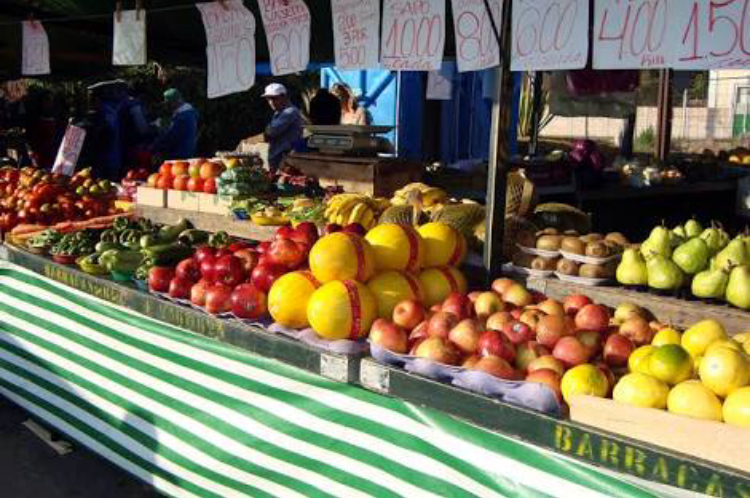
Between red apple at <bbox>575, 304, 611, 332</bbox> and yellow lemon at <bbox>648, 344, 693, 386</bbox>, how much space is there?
1.33 ft

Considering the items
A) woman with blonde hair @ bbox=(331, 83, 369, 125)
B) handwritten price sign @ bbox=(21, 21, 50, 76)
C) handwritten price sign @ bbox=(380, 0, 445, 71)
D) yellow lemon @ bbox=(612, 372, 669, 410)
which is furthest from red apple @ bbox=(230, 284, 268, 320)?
woman with blonde hair @ bbox=(331, 83, 369, 125)

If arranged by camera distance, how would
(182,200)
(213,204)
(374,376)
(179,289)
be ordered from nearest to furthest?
(374,376) < (179,289) < (213,204) < (182,200)

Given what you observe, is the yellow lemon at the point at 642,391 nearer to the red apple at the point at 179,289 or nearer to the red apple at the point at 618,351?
the red apple at the point at 618,351

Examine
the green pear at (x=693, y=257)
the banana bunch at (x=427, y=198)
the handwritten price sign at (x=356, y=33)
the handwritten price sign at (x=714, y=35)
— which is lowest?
the green pear at (x=693, y=257)

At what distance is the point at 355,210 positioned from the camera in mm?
4090

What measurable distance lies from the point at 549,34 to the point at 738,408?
151cm

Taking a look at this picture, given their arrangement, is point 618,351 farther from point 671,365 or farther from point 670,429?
point 670,429

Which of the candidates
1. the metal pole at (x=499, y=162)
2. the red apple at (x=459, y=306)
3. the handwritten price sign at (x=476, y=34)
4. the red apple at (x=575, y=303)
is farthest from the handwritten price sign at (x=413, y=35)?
the red apple at (x=575, y=303)

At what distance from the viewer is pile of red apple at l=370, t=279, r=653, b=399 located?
2480 mm

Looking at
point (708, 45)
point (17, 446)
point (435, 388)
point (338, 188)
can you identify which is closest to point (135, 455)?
point (17, 446)

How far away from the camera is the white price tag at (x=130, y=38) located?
516cm

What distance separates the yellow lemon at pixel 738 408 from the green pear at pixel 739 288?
0.69 metres

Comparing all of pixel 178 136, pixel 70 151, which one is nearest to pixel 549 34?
pixel 70 151

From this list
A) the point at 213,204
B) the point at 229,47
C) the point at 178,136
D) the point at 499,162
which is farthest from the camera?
the point at 178,136
